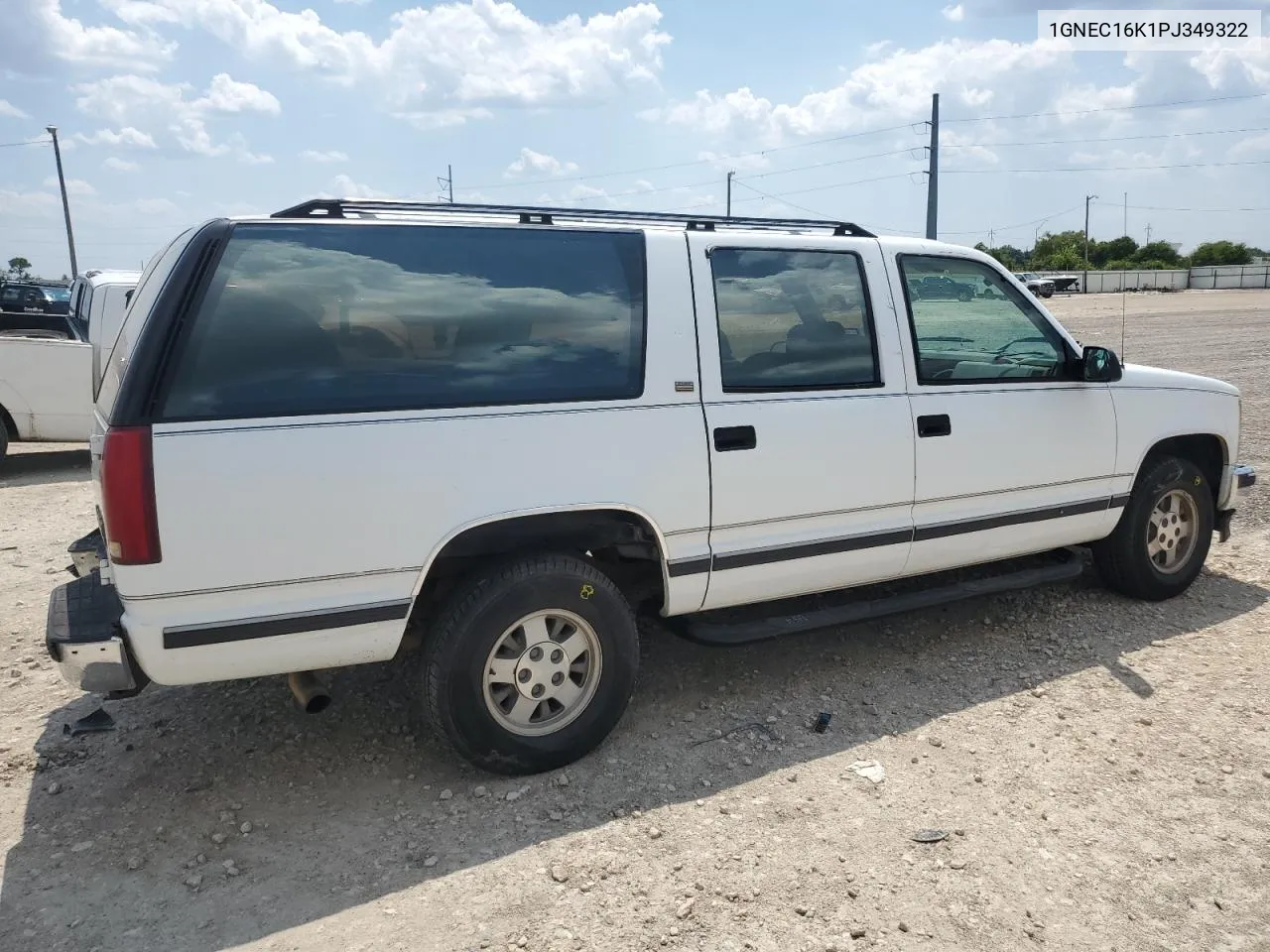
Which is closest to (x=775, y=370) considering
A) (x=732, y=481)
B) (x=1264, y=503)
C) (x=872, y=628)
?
(x=732, y=481)

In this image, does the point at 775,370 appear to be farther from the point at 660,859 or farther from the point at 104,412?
the point at 104,412

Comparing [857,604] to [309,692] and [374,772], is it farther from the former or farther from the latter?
[309,692]

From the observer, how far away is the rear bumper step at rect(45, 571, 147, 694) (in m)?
3.00

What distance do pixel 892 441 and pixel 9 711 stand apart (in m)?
3.99

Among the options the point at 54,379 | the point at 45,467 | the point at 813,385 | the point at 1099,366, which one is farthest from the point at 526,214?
the point at 45,467

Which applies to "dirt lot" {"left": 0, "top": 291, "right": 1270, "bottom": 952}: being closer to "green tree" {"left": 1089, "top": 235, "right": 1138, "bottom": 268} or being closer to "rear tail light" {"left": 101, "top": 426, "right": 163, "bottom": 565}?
"rear tail light" {"left": 101, "top": 426, "right": 163, "bottom": 565}

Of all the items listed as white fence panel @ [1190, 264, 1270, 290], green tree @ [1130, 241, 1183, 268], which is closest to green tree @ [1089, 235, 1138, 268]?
green tree @ [1130, 241, 1183, 268]

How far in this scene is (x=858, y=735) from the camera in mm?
3955

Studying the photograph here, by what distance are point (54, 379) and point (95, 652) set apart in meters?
7.79

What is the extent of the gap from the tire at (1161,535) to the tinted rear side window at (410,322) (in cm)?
310

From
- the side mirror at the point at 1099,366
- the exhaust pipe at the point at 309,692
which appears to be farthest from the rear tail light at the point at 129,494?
the side mirror at the point at 1099,366

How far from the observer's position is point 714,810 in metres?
3.42

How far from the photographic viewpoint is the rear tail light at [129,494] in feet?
9.44

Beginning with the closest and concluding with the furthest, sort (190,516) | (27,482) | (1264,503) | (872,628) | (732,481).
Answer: (190,516) → (732,481) → (872,628) → (1264,503) → (27,482)
